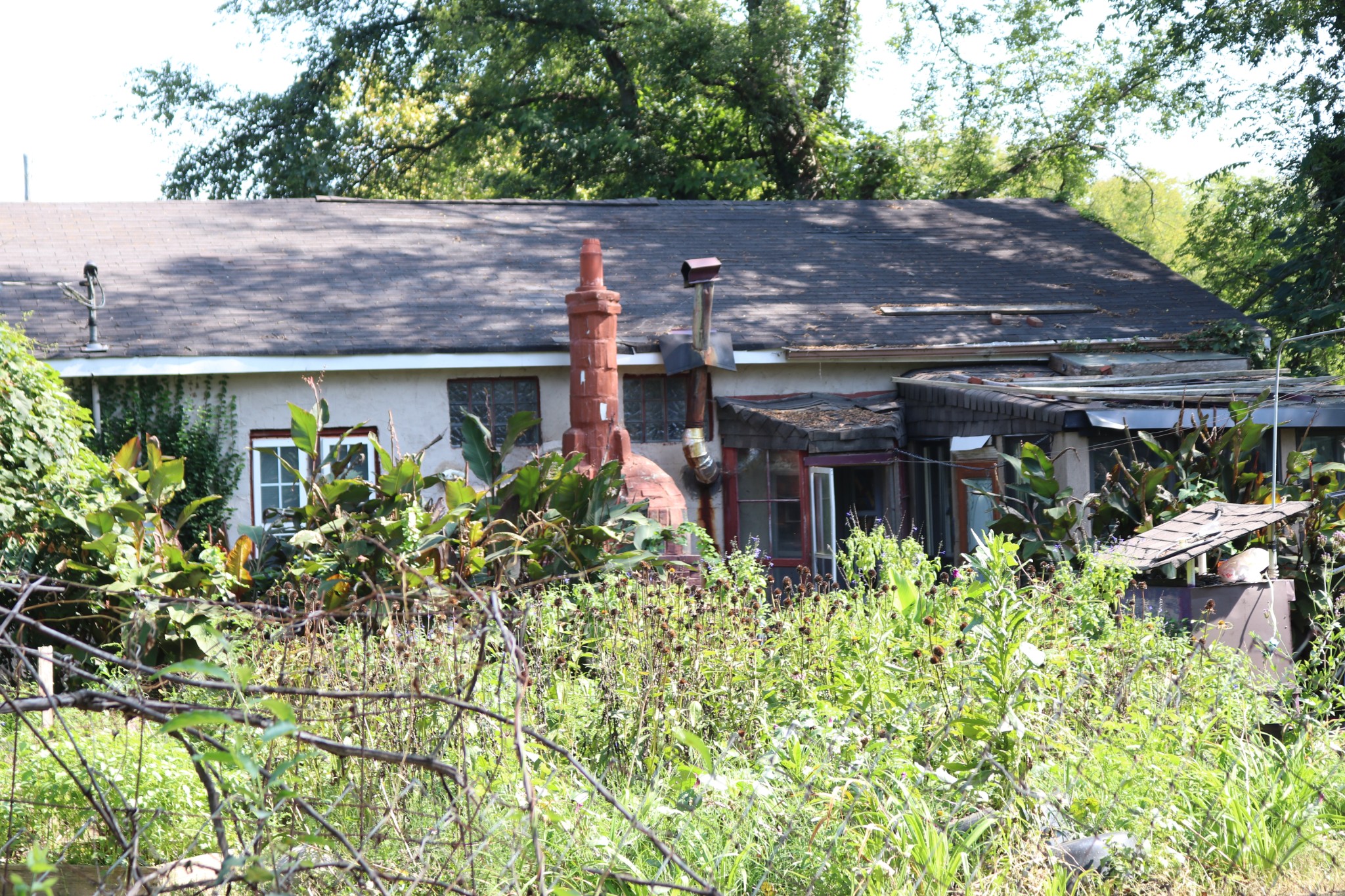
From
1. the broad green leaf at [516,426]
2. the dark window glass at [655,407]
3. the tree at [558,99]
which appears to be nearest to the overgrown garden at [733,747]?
the broad green leaf at [516,426]

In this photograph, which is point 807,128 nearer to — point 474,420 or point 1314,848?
point 474,420

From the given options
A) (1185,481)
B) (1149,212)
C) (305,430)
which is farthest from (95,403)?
(1149,212)

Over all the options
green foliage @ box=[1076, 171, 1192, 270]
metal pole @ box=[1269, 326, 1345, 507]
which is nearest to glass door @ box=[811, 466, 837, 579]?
metal pole @ box=[1269, 326, 1345, 507]

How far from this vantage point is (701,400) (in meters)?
13.0

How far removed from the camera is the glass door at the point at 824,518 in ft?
40.3

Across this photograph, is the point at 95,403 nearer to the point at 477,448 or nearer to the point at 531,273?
the point at 477,448

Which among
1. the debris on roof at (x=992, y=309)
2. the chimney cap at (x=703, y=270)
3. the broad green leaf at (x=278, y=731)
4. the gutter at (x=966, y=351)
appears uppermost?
the chimney cap at (x=703, y=270)

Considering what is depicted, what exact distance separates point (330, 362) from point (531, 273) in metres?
3.63

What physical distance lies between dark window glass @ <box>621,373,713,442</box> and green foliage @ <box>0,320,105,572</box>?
6.11 m

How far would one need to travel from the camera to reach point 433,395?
12828 millimetres

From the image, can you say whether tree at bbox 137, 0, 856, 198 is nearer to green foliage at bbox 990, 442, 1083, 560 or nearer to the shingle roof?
the shingle roof

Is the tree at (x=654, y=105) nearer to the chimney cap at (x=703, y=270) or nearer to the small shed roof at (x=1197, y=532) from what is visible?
the chimney cap at (x=703, y=270)

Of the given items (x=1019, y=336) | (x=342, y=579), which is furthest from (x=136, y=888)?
(x=1019, y=336)

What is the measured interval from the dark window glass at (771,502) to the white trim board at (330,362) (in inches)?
46.6
